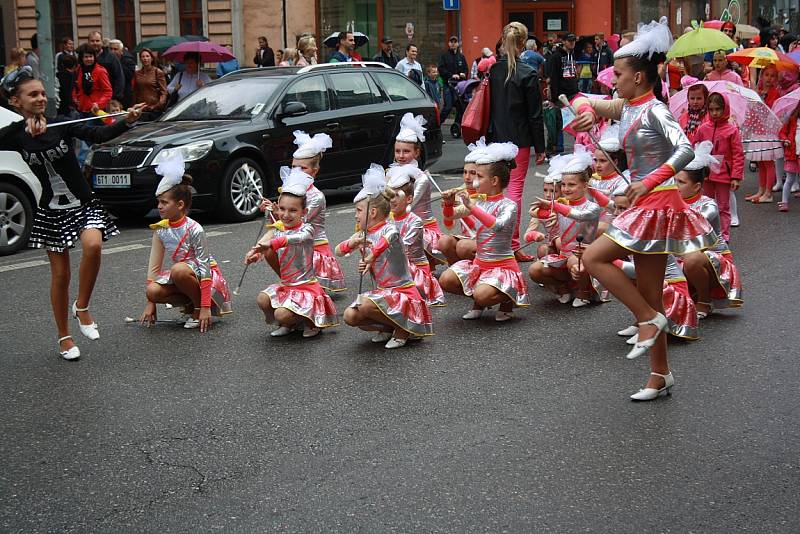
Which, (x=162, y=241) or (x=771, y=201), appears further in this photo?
(x=771, y=201)

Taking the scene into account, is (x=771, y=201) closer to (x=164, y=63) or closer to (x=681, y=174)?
(x=681, y=174)

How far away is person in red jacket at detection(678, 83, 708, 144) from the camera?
11391 mm

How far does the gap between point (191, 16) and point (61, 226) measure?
29375mm

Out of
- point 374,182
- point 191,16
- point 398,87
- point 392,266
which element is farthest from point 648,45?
point 191,16

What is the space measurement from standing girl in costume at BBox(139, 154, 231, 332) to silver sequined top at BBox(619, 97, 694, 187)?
309 centimetres

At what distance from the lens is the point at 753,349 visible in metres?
7.09

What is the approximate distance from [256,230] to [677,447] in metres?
8.03

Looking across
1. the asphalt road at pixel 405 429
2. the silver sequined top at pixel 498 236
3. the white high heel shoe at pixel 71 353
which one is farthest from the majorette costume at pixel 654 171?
the white high heel shoe at pixel 71 353

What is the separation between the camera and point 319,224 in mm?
8844

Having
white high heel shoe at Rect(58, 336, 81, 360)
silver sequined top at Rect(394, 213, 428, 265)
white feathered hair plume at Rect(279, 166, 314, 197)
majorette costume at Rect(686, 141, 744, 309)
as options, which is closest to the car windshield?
silver sequined top at Rect(394, 213, 428, 265)

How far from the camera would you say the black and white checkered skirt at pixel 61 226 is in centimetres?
720

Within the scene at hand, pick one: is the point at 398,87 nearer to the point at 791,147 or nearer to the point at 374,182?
the point at 791,147

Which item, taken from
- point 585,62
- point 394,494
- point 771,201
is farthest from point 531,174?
point 394,494

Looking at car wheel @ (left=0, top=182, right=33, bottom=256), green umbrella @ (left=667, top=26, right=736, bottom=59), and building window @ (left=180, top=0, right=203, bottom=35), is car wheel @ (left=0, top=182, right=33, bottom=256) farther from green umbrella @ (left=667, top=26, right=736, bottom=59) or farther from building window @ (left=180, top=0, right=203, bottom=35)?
building window @ (left=180, top=0, right=203, bottom=35)
